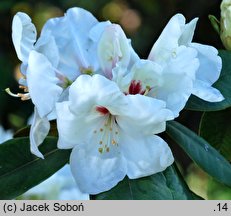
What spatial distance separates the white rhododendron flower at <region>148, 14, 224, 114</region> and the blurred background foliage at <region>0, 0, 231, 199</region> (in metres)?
1.21

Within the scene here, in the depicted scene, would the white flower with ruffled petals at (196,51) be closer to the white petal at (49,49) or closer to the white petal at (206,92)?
the white petal at (206,92)

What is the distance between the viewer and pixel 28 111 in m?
2.49

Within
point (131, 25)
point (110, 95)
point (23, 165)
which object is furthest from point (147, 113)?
point (131, 25)

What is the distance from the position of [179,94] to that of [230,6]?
0.29 m

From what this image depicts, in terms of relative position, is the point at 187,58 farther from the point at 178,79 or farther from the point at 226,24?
the point at 226,24

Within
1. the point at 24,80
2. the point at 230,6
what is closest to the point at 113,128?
the point at 24,80

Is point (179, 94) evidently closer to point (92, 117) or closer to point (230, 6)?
point (92, 117)

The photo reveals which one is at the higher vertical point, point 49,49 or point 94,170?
point 49,49

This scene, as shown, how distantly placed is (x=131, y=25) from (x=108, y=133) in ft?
6.27

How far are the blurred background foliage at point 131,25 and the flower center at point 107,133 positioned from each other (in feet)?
4.19

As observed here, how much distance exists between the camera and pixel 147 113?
2.97 feet

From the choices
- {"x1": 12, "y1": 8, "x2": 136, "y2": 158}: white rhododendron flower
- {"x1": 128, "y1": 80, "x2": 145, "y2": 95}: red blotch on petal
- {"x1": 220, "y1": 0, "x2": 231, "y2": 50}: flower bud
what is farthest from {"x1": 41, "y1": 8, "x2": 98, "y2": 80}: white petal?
{"x1": 220, "y1": 0, "x2": 231, "y2": 50}: flower bud

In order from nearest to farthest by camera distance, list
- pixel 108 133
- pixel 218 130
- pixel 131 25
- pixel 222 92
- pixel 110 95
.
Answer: pixel 110 95 < pixel 108 133 < pixel 222 92 < pixel 218 130 < pixel 131 25

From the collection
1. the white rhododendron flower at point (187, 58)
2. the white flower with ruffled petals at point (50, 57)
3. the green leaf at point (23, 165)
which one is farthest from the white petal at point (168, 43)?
Answer: the green leaf at point (23, 165)
